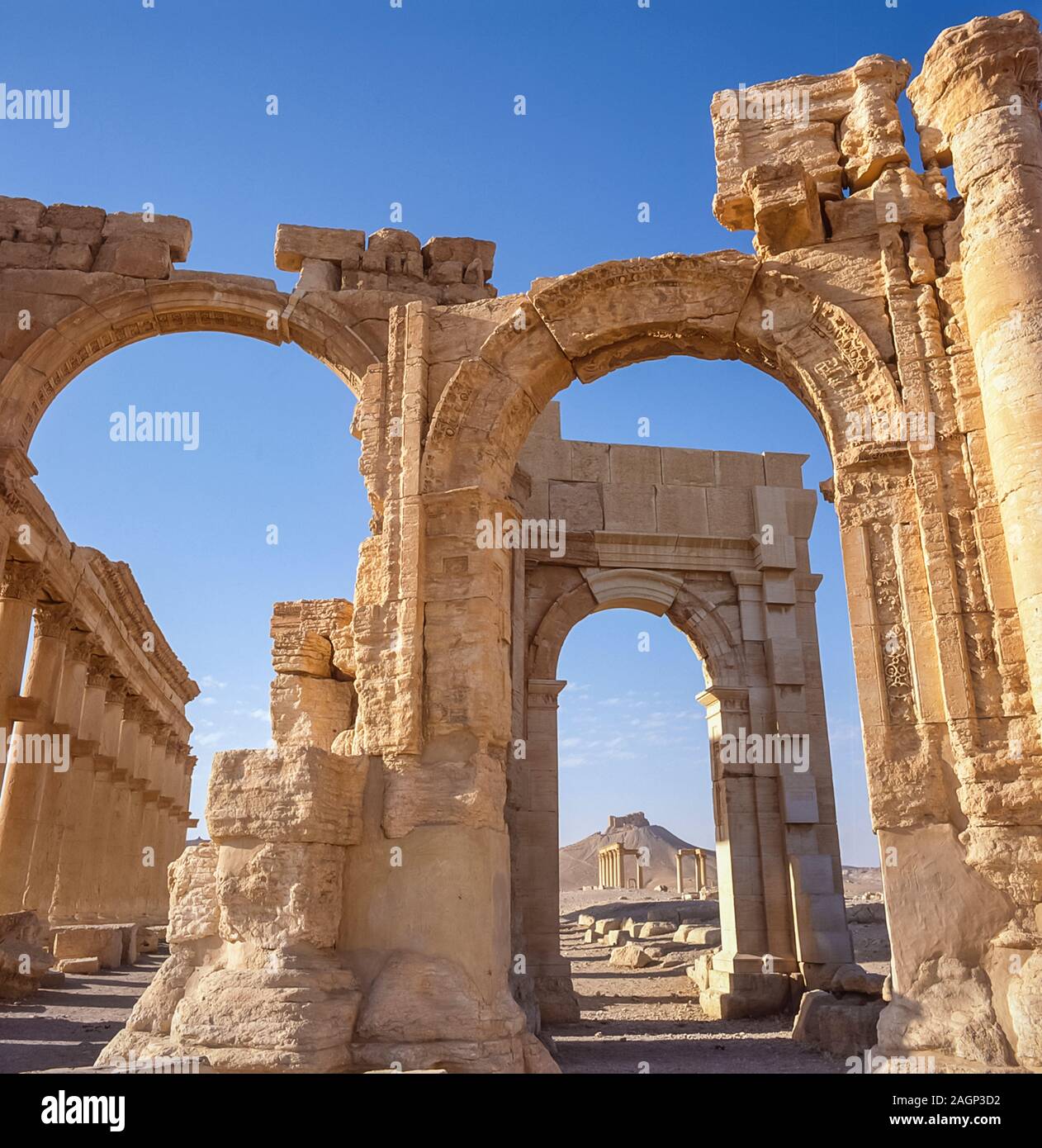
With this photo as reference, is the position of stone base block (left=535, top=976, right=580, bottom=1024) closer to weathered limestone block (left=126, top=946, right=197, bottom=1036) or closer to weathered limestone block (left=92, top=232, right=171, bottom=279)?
weathered limestone block (left=126, top=946, right=197, bottom=1036)

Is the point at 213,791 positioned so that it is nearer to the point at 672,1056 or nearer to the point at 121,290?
the point at 672,1056

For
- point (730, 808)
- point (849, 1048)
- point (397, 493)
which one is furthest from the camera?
point (730, 808)

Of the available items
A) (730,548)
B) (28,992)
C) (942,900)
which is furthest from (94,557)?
(942,900)

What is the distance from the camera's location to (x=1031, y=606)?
5707mm

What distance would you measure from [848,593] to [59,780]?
15192mm

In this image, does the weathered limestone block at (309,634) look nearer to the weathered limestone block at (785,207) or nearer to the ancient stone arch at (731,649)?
the ancient stone arch at (731,649)

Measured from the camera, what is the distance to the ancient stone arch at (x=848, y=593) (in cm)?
551

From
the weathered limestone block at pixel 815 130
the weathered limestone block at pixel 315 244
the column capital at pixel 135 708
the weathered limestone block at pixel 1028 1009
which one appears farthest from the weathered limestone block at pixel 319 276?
the column capital at pixel 135 708

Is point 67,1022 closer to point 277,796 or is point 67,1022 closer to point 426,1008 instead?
point 277,796

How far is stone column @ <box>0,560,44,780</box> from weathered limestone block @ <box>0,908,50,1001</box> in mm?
3126

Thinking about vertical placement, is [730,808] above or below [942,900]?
above

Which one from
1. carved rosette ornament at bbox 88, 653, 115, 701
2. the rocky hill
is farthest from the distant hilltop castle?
carved rosette ornament at bbox 88, 653, 115, 701

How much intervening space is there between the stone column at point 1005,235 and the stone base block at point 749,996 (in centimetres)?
750

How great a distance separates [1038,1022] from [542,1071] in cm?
275
